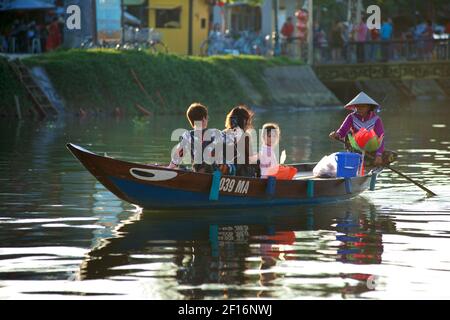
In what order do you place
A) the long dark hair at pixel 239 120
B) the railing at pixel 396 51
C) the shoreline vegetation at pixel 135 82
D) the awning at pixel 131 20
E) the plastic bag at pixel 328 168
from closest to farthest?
the long dark hair at pixel 239 120, the plastic bag at pixel 328 168, the shoreline vegetation at pixel 135 82, the railing at pixel 396 51, the awning at pixel 131 20

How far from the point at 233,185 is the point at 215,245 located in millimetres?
2401

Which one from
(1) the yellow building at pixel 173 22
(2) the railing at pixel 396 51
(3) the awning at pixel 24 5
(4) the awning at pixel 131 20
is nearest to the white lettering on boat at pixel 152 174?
(3) the awning at pixel 24 5

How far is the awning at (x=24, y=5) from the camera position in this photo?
4559cm

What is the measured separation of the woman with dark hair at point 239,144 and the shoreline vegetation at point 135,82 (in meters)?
20.1

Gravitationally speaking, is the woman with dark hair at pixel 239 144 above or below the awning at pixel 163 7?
below

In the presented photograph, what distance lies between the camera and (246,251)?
44.4 ft

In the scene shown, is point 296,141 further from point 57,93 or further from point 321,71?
point 321,71

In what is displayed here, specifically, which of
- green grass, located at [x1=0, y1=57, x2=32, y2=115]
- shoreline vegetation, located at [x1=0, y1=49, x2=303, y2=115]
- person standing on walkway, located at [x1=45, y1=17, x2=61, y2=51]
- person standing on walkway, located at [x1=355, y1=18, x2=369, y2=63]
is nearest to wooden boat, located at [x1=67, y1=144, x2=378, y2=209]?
green grass, located at [x1=0, y1=57, x2=32, y2=115]

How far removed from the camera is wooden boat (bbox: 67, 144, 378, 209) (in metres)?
15.5

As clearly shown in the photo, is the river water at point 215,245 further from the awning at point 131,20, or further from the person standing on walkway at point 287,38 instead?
the awning at point 131,20

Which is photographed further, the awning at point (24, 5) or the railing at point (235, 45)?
the railing at point (235, 45)

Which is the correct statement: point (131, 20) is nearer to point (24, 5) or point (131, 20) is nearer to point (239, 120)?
point (24, 5)

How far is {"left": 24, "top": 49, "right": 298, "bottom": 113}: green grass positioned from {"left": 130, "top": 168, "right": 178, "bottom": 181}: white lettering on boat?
21886 mm

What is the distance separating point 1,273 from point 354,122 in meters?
8.18
